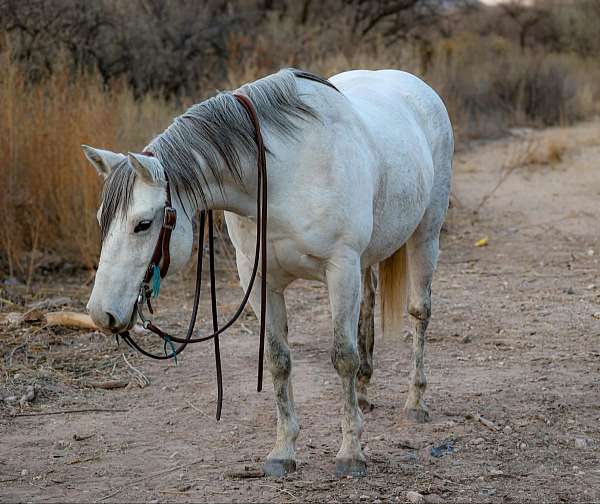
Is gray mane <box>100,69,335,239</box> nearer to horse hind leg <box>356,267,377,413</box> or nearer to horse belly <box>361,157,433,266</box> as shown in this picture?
horse belly <box>361,157,433,266</box>

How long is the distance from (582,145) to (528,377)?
935cm

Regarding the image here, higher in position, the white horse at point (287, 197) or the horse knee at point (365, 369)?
the white horse at point (287, 197)

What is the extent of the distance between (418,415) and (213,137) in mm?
1893

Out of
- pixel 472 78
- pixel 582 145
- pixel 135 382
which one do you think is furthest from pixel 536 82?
pixel 135 382

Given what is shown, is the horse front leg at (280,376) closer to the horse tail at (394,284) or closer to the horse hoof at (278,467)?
the horse hoof at (278,467)

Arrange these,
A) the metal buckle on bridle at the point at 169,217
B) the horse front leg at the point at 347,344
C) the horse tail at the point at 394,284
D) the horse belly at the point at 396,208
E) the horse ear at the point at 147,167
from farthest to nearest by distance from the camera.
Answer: the horse tail at the point at 394,284, the horse belly at the point at 396,208, the horse front leg at the point at 347,344, the metal buckle on bridle at the point at 169,217, the horse ear at the point at 147,167

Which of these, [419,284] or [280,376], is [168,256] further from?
[419,284]

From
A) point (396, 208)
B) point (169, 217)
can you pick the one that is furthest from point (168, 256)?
point (396, 208)

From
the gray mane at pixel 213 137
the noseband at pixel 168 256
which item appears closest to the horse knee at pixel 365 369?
the noseband at pixel 168 256

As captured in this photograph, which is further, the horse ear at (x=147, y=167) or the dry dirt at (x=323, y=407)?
the dry dirt at (x=323, y=407)

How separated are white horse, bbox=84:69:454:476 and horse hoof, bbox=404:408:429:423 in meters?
0.73

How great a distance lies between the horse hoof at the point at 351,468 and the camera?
141 inches

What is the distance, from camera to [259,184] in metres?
3.24

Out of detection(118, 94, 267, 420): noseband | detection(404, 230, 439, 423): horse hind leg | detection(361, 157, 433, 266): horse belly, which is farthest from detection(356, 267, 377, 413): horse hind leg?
detection(118, 94, 267, 420): noseband
